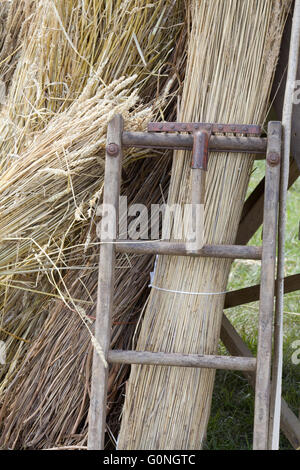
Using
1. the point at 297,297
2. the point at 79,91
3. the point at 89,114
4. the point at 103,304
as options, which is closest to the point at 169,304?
the point at 103,304

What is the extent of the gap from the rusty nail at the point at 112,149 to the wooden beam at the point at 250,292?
1137 mm

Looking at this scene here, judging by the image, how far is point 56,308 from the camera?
207 cm

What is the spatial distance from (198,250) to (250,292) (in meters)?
1.04

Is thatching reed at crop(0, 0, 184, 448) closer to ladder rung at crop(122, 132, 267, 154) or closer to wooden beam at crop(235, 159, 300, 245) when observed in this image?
ladder rung at crop(122, 132, 267, 154)

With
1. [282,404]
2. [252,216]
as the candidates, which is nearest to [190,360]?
[282,404]

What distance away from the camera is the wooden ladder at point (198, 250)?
1701 mm

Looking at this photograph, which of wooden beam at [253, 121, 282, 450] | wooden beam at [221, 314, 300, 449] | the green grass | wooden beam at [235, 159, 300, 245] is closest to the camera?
wooden beam at [253, 121, 282, 450]

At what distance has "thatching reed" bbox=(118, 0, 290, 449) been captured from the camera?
70.8 inches

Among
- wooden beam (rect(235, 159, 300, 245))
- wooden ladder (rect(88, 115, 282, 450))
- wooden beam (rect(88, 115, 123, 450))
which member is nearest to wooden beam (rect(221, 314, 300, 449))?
wooden beam (rect(235, 159, 300, 245))

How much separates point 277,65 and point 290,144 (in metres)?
0.24

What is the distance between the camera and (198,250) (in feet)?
5.67

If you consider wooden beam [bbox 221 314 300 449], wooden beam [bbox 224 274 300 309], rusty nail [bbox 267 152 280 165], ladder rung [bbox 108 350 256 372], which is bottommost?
ladder rung [bbox 108 350 256 372]

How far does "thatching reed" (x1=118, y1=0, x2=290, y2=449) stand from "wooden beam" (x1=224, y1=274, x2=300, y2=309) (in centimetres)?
89

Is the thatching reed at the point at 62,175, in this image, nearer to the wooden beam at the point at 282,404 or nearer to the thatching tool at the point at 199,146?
the thatching tool at the point at 199,146
